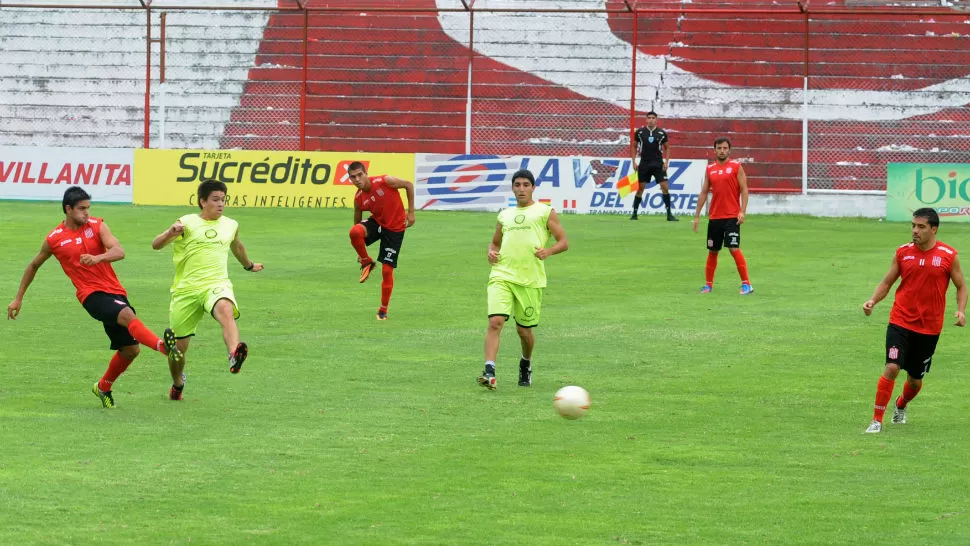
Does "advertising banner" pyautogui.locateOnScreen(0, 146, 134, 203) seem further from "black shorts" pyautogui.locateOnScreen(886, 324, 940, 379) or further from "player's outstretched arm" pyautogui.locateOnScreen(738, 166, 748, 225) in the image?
"black shorts" pyautogui.locateOnScreen(886, 324, 940, 379)

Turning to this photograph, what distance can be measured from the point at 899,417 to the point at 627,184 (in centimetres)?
2022

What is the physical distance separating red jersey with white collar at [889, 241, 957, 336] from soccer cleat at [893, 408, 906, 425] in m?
0.83

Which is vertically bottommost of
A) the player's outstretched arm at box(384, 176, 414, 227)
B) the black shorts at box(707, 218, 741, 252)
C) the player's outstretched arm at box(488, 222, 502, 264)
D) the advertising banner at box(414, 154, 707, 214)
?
the player's outstretched arm at box(488, 222, 502, 264)

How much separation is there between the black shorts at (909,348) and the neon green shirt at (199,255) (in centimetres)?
530

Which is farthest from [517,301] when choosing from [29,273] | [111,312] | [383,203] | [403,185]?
[383,203]

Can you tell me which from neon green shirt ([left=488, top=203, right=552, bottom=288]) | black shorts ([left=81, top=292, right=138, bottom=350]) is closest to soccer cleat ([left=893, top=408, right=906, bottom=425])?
neon green shirt ([left=488, top=203, right=552, bottom=288])

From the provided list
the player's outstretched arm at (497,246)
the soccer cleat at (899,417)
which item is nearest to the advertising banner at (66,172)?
the player's outstretched arm at (497,246)

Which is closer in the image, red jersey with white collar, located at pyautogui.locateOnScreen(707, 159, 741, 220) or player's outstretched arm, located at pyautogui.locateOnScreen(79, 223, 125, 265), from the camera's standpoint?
player's outstretched arm, located at pyautogui.locateOnScreen(79, 223, 125, 265)

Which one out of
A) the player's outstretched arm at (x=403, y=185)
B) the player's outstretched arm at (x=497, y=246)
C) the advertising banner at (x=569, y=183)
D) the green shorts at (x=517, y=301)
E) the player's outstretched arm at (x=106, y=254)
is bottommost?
the green shorts at (x=517, y=301)

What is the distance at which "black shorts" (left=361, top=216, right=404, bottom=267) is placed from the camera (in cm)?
1809

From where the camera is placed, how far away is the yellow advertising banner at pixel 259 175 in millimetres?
32281

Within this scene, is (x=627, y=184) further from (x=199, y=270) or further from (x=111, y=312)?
(x=111, y=312)

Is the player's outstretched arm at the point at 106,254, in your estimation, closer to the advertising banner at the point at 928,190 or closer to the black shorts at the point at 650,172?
the black shorts at the point at 650,172

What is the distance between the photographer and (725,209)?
20.3 metres
